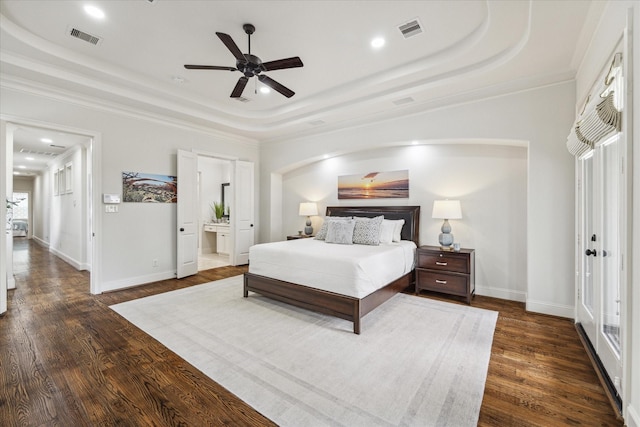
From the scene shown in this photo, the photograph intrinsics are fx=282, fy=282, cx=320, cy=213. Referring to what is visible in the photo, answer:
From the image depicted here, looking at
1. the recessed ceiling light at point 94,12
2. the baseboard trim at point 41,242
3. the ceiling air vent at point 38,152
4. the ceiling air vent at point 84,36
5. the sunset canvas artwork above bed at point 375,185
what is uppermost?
the recessed ceiling light at point 94,12

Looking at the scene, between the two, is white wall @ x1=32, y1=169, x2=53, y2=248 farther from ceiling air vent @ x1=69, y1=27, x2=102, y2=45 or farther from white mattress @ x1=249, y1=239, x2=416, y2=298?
white mattress @ x1=249, y1=239, x2=416, y2=298

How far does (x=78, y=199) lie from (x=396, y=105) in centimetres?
704

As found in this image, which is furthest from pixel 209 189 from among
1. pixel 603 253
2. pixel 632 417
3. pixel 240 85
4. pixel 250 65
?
pixel 632 417

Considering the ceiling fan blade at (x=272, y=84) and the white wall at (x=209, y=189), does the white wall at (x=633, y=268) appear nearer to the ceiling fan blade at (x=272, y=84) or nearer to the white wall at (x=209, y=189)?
the ceiling fan blade at (x=272, y=84)

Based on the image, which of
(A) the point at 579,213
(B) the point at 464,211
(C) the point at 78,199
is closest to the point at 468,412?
(A) the point at 579,213

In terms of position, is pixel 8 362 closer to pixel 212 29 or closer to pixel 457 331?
pixel 212 29

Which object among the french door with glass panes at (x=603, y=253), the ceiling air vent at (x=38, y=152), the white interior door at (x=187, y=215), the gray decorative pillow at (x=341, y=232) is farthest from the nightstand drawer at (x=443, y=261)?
the ceiling air vent at (x=38, y=152)

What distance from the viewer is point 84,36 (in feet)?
9.90

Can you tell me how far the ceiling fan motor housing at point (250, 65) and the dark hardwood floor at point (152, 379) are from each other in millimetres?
2888

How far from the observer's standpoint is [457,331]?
306 cm

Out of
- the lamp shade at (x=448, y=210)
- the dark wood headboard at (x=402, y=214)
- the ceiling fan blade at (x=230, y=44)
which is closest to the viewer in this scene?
the ceiling fan blade at (x=230, y=44)

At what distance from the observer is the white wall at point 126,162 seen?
3947mm

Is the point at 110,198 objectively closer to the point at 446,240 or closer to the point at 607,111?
the point at 446,240

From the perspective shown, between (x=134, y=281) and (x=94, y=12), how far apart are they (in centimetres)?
388
